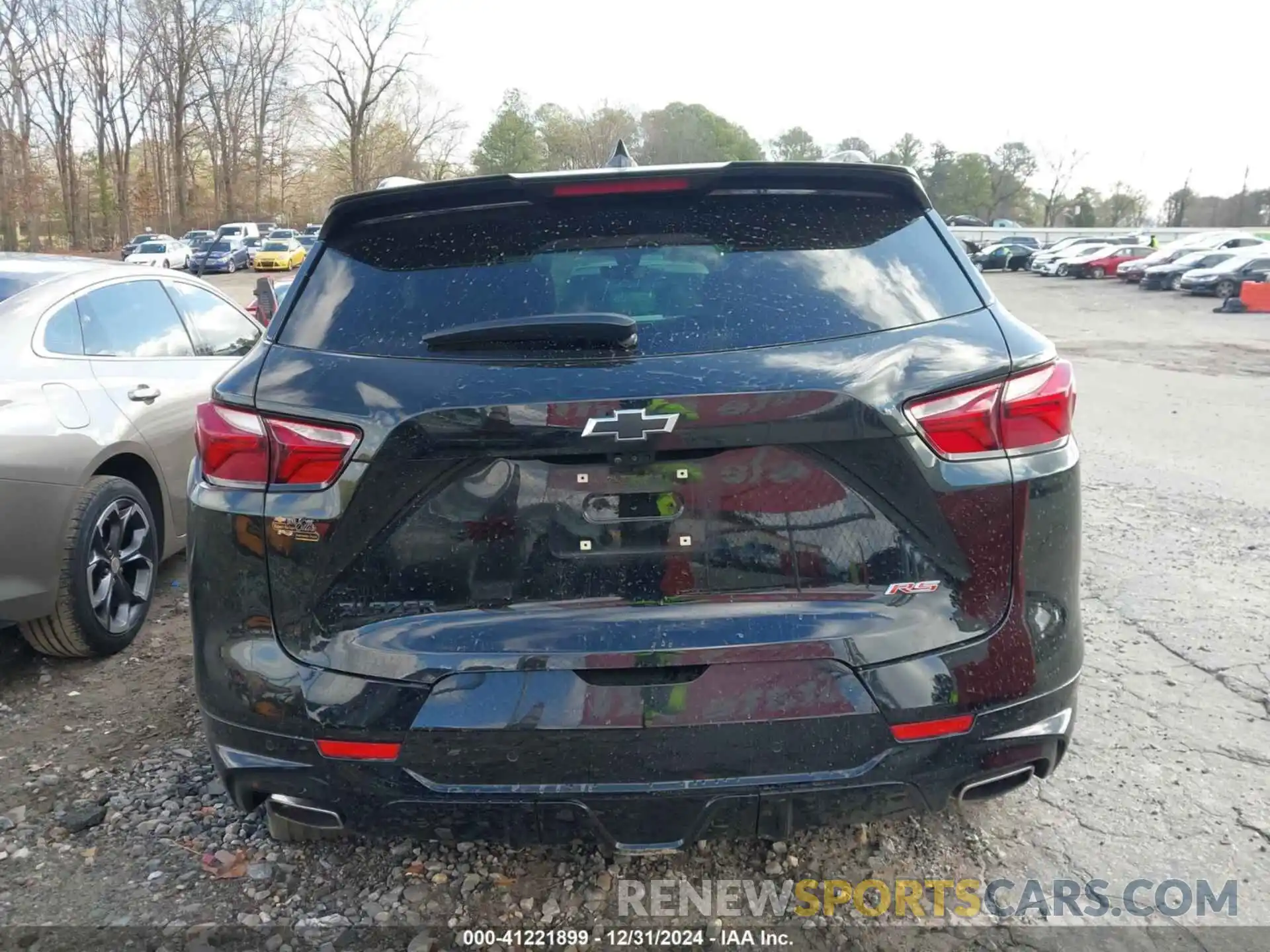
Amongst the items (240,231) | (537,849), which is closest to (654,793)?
(537,849)

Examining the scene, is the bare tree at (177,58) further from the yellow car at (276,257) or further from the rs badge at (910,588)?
the rs badge at (910,588)

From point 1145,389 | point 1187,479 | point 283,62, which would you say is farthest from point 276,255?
point 1187,479

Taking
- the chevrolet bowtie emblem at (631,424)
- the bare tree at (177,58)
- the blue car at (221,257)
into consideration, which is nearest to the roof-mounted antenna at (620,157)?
the chevrolet bowtie emblem at (631,424)

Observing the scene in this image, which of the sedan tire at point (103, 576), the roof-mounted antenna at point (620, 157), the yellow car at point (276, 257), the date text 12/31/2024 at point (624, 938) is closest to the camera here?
the date text 12/31/2024 at point (624, 938)

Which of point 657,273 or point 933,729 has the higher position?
point 657,273

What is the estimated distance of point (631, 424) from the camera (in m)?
1.91

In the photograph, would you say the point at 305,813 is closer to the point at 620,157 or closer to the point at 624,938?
the point at 624,938

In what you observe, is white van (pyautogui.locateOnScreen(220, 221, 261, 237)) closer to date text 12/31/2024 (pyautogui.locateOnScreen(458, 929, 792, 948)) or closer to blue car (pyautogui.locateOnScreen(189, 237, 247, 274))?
blue car (pyautogui.locateOnScreen(189, 237, 247, 274))

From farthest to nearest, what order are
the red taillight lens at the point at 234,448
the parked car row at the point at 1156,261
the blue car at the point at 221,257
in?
the blue car at the point at 221,257
the parked car row at the point at 1156,261
the red taillight lens at the point at 234,448

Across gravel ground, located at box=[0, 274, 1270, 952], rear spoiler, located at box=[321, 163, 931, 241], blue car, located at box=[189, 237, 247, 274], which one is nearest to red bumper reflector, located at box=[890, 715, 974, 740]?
gravel ground, located at box=[0, 274, 1270, 952]

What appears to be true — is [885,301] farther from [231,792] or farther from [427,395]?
[231,792]

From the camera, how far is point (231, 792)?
7.15 ft

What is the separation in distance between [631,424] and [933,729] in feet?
3.01

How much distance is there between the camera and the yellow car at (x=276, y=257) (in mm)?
43531
